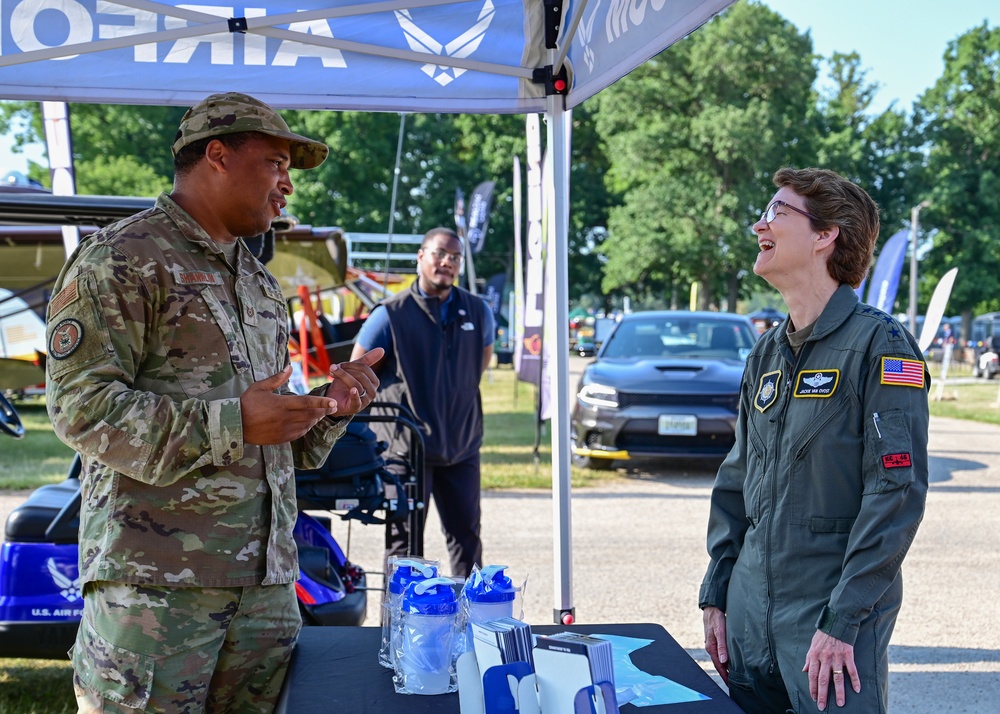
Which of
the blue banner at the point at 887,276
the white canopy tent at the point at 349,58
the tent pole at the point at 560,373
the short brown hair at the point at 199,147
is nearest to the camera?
the short brown hair at the point at 199,147

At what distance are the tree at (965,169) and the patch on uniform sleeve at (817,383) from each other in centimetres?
5187

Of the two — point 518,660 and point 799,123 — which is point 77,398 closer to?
point 518,660

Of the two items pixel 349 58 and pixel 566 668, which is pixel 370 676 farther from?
pixel 349 58

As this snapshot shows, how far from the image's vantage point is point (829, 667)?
2.09 m

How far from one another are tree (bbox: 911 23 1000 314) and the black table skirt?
52.2m

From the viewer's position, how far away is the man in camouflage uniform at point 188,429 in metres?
1.97

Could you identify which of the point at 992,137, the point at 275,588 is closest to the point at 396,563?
the point at 275,588

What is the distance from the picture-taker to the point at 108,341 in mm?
2041

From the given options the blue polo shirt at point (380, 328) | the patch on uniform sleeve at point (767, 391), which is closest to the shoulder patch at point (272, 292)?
the patch on uniform sleeve at point (767, 391)

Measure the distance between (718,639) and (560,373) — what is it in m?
1.49

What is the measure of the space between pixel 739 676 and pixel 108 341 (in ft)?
5.91

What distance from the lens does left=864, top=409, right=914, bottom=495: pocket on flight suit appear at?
6.98ft

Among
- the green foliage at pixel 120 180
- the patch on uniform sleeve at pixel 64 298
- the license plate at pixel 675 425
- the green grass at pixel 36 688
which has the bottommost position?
the green grass at pixel 36 688

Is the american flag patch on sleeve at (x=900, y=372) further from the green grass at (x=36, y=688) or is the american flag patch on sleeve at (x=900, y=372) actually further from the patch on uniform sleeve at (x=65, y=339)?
the green grass at (x=36, y=688)
